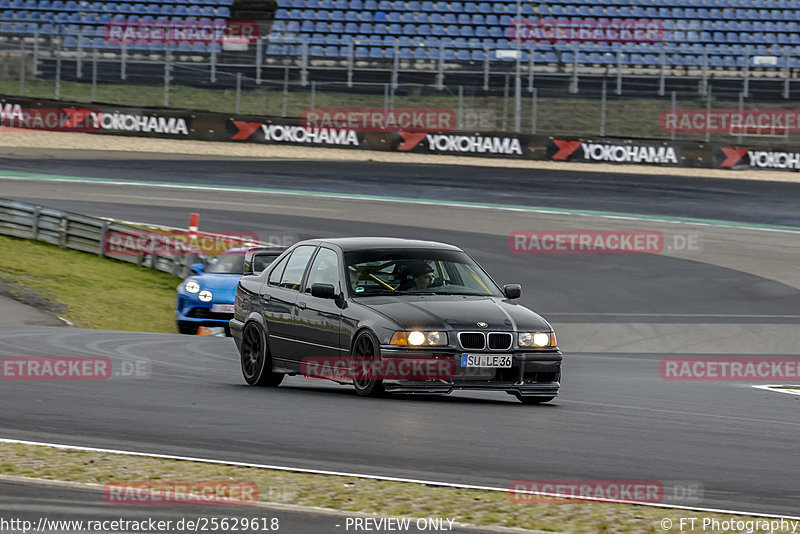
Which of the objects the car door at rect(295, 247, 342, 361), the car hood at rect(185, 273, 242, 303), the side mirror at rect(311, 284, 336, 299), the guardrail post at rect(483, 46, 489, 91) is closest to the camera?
the side mirror at rect(311, 284, 336, 299)

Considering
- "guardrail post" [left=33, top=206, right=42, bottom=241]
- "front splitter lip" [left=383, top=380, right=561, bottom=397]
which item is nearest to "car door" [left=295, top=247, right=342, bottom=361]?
"front splitter lip" [left=383, top=380, right=561, bottom=397]

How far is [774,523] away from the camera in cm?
559

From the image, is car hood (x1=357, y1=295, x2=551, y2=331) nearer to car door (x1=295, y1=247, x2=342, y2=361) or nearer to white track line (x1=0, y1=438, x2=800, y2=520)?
car door (x1=295, y1=247, x2=342, y2=361)

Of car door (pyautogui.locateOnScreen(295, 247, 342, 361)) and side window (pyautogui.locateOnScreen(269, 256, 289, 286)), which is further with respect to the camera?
side window (pyautogui.locateOnScreen(269, 256, 289, 286))

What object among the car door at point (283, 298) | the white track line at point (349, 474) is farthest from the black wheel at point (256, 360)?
the white track line at point (349, 474)

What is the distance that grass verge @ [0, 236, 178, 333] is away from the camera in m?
19.4

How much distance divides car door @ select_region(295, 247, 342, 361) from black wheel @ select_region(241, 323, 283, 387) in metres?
0.53

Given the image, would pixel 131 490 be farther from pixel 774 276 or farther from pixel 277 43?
pixel 277 43

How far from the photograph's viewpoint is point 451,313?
31.5 ft

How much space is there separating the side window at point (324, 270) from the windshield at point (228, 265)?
6304 mm

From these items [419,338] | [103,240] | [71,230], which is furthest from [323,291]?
[71,230]

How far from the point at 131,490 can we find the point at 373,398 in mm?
4120

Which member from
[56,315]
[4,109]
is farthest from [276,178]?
[56,315]

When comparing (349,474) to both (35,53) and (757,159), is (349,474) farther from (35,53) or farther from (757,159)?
(35,53)
